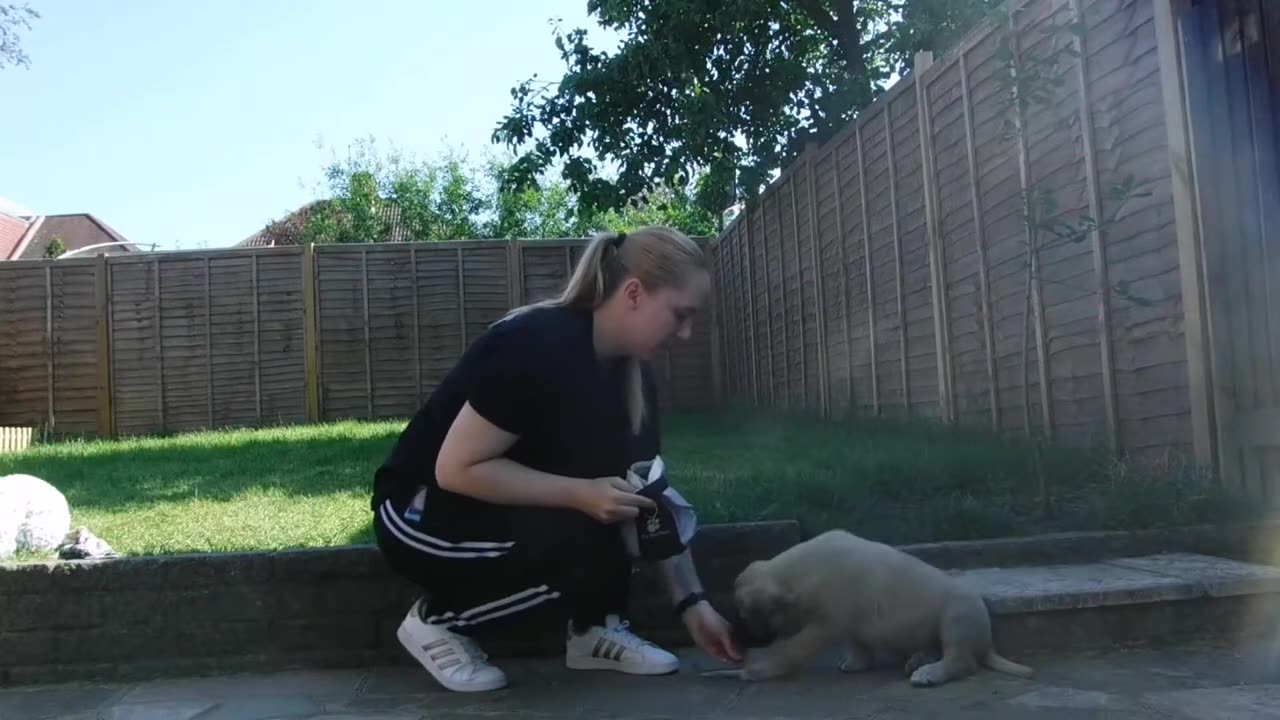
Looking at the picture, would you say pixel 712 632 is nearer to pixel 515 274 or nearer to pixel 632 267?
pixel 632 267

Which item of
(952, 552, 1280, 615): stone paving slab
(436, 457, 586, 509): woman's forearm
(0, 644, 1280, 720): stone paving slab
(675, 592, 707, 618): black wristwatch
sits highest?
(436, 457, 586, 509): woman's forearm

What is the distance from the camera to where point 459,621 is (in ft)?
9.96

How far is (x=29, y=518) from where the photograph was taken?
13.3 ft

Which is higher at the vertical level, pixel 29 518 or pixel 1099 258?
pixel 1099 258

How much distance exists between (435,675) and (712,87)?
8.71m

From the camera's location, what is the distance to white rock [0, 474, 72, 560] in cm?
393

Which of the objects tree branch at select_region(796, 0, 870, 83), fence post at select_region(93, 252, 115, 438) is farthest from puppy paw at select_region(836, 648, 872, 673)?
fence post at select_region(93, 252, 115, 438)

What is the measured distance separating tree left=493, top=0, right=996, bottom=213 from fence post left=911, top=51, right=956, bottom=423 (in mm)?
3644

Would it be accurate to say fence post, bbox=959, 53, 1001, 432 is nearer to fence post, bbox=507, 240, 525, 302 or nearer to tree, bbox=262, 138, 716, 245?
fence post, bbox=507, 240, 525, 302

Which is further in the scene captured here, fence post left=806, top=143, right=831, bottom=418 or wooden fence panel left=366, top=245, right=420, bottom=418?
wooden fence panel left=366, top=245, right=420, bottom=418

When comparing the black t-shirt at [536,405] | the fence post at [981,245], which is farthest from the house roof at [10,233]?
the black t-shirt at [536,405]

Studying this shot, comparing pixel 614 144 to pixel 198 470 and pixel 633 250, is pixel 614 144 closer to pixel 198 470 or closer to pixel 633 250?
pixel 198 470

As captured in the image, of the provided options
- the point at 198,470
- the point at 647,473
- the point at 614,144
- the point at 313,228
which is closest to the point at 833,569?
the point at 647,473

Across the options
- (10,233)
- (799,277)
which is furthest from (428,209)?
(799,277)
